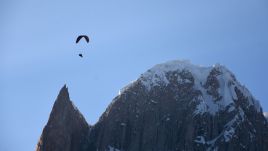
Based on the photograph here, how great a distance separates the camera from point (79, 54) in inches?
7431

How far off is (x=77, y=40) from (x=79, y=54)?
1026cm

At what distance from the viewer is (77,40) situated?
650 feet
